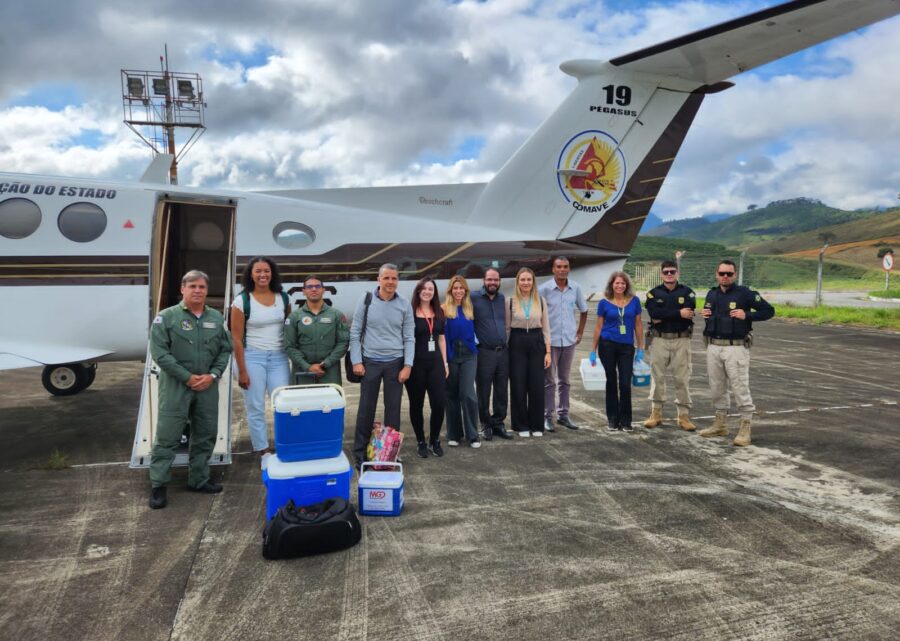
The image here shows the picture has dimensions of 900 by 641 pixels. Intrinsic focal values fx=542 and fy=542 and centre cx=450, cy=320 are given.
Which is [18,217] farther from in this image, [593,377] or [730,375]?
[730,375]

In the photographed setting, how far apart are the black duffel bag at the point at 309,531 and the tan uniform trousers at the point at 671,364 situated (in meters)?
3.92

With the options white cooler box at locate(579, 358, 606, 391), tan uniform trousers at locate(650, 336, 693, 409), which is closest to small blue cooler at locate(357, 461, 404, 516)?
white cooler box at locate(579, 358, 606, 391)

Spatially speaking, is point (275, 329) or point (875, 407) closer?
point (275, 329)

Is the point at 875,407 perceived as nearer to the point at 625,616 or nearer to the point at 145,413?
the point at 625,616

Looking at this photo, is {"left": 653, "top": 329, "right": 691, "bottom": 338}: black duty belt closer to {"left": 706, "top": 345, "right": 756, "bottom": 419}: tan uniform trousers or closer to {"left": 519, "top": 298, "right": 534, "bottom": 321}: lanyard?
{"left": 706, "top": 345, "right": 756, "bottom": 419}: tan uniform trousers

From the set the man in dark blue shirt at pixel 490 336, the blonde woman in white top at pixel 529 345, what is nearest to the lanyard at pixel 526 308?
the blonde woman in white top at pixel 529 345

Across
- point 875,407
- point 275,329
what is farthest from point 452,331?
point 875,407

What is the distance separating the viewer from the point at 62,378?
25.1ft

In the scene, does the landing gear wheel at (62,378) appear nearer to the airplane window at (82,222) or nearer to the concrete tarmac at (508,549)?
the concrete tarmac at (508,549)

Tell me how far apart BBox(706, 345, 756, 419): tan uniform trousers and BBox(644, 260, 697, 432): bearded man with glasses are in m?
0.27

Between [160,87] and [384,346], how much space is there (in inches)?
892

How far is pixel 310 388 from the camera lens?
4.02m

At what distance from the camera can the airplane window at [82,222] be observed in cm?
578

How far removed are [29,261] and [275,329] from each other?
308cm
